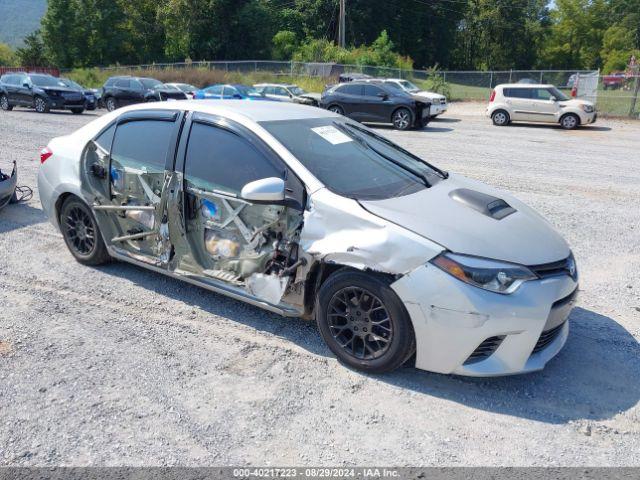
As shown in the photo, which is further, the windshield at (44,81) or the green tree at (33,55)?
the green tree at (33,55)

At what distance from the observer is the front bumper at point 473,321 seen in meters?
3.26

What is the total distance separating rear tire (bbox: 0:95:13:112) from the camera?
23.6 meters

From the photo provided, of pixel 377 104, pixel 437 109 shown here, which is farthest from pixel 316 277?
pixel 437 109

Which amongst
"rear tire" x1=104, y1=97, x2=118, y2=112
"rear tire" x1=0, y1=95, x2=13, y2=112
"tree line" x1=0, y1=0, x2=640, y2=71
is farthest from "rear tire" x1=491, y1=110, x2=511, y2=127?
"tree line" x1=0, y1=0, x2=640, y2=71

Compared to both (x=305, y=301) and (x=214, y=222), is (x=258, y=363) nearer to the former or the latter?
(x=305, y=301)

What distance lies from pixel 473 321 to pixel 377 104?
17.4 metres

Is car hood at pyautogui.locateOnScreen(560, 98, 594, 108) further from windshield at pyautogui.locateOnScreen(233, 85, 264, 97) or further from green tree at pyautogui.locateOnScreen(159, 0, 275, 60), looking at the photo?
green tree at pyautogui.locateOnScreen(159, 0, 275, 60)

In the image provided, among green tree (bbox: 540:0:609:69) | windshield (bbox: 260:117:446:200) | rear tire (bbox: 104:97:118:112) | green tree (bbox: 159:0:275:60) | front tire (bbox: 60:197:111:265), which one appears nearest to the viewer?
windshield (bbox: 260:117:446:200)

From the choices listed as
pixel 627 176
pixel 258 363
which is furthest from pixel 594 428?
pixel 627 176

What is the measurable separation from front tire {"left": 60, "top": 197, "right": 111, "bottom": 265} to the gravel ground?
0.15 metres

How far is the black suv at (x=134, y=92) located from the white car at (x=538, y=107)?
522 inches

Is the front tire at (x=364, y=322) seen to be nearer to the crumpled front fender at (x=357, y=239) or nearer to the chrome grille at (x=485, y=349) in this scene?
the crumpled front fender at (x=357, y=239)

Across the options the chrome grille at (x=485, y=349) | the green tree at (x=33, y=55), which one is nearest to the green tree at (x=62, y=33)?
the green tree at (x=33, y=55)

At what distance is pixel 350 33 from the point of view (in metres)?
59.2
